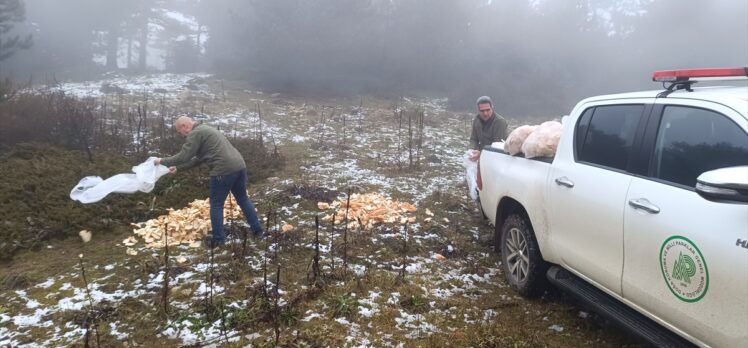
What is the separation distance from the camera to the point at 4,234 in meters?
5.16

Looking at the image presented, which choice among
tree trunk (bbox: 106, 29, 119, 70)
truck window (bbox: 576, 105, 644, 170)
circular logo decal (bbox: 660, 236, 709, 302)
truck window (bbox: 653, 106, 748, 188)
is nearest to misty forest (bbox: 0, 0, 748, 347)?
circular logo decal (bbox: 660, 236, 709, 302)

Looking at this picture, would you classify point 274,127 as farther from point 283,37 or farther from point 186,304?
point 186,304

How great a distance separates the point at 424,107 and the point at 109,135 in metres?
12.9

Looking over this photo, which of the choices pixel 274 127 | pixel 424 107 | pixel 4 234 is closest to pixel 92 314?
pixel 4 234

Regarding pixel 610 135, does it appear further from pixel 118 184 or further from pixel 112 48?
pixel 112 48

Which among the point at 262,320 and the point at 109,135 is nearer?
the point at 262,320

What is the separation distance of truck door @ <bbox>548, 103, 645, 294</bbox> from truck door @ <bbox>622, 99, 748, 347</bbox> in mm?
119

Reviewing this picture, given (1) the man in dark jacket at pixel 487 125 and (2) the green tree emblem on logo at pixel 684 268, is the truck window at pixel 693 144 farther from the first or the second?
(1) the man in dark jacket at pixel 487 125

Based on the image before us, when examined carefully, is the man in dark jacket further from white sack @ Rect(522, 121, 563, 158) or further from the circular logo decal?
the circular logo decal

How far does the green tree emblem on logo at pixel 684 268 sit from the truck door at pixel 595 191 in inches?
15.5

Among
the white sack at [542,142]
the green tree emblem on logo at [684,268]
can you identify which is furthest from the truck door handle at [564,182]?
the green tree emblem on logo at [684,268]

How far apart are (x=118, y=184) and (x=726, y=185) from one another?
18.7ft

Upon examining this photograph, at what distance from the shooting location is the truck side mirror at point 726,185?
6.20 ft

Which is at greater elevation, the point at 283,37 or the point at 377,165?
the point at 283,37
